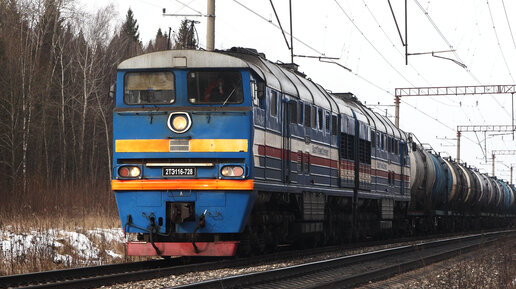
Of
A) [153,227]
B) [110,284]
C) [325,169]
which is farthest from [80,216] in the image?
[110,284]

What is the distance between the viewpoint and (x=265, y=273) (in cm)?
1137

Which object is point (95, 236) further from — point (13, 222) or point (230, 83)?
point (230, 83)

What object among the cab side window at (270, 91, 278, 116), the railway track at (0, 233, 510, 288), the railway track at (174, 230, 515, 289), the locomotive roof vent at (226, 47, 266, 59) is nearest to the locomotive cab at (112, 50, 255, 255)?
the railway track at (0, 233, 510, 288)

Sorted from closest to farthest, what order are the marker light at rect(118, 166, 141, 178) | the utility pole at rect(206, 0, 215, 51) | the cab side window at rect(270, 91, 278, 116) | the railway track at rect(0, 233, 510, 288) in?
1. the railway track at rect(0, 233, 510, 288)
2. the marker light at rect(118, 166, 141, 178)
3. the cab side window at rect(270, 91, 278, 116)
4. the utility pole at rect(206, 0, 215, 51)

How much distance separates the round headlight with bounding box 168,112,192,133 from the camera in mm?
13375

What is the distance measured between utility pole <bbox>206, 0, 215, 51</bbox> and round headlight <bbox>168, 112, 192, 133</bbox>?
5.53 m

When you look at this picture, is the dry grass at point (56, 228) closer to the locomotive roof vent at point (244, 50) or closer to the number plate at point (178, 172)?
the number plate at point (178, 172)

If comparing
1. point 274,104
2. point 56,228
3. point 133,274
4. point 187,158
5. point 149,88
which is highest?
point 149,88

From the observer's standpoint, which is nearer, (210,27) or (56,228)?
(56,228)

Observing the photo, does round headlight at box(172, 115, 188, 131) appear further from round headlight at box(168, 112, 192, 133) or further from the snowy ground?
the snowy ground

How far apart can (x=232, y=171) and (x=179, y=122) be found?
50.5 inches

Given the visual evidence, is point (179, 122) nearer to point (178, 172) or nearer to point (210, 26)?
point (178, 172)

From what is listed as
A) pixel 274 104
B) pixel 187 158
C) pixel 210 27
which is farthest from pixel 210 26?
pixel 187 158

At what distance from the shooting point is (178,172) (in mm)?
13250
